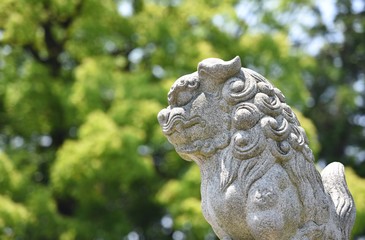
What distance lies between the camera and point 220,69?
5355mm

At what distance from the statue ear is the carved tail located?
1.03 m

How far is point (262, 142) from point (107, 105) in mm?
9261

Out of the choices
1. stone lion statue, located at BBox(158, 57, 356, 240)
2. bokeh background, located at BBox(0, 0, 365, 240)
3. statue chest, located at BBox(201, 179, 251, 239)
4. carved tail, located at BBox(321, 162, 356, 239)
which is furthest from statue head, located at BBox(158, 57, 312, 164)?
bokeh background, located at BBox(0, 0, 365, 240)

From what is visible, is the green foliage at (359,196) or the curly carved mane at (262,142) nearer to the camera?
the curly carved mane at (262,142)

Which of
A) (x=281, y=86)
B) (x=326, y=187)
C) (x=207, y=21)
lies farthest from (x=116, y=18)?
(x=326, y=187)

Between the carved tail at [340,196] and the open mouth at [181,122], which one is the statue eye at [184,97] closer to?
the open mouth at [181,122]

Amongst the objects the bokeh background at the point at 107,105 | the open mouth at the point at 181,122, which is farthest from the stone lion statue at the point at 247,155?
the bokeh background at the point at 107,105

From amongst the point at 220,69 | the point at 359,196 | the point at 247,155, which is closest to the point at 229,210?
the point at 247,155

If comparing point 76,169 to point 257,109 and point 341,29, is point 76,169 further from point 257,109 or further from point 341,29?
point 341,29

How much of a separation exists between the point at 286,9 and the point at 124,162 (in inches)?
238

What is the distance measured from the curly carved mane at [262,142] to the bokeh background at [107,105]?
749 centimetres

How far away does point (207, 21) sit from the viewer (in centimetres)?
1563

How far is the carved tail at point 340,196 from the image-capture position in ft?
18.4

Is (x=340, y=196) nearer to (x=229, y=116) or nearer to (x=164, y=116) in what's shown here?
(x=229, y=116)
